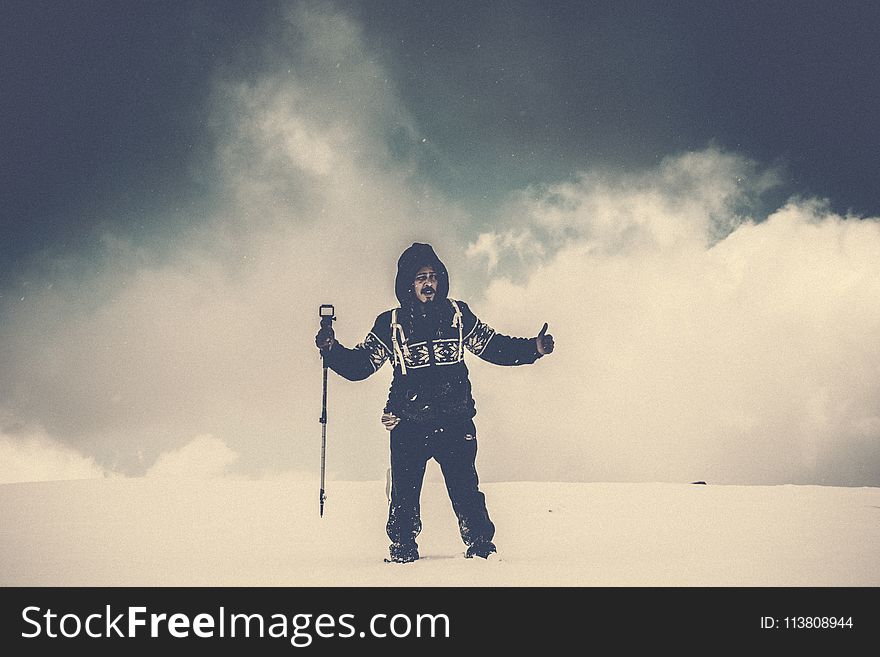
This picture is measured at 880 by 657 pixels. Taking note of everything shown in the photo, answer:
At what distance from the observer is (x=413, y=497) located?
20.5 feet

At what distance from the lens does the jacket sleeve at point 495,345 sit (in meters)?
6.43

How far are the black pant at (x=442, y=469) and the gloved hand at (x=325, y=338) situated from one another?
0.76 m

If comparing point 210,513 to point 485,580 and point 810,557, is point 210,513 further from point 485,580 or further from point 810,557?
point 810,557

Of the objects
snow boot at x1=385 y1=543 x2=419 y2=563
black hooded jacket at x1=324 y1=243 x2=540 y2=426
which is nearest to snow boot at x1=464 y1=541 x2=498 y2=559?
snow boot at x1=385 y1=543 x2=419 y2=563

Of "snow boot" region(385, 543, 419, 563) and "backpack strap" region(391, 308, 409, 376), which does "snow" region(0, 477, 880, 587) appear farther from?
"backpack strap" region(391, 308, 409, 376)

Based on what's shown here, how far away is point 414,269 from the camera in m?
6.39

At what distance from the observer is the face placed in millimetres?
6348

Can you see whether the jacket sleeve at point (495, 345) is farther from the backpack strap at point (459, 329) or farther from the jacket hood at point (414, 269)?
the jacket hood at point (414, 269)

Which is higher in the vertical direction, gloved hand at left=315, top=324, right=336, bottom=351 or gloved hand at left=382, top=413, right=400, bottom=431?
gloved hand at left=315, top=324, right=336, bottom=351

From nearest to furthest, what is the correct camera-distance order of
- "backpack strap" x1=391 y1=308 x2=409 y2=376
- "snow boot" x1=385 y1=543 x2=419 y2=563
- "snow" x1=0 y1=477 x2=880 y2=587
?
"snow" x1=0 y1=477 x2=880 y2=587 < "snow boot" x1=385 y1=543 x2=419 y2=563 < "backpack strap" x1=391 y1=308 x2=409 y2=376

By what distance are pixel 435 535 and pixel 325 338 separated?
190cm

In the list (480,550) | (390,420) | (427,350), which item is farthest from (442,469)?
(427,350)

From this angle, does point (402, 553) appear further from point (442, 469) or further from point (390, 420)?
point (390, 420)
